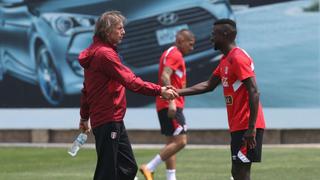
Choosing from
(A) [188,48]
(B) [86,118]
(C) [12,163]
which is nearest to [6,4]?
(C) [12,163]

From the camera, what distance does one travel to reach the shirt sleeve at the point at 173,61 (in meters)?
12.6

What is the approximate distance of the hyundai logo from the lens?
22250mm

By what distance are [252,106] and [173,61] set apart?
418 centimetres

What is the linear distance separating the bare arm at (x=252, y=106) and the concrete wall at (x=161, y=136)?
13.4m

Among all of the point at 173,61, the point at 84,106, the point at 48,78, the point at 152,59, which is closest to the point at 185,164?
the point at 173,61

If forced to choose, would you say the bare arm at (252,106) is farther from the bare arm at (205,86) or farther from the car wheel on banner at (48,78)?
the car wheel on banner at (48,78)

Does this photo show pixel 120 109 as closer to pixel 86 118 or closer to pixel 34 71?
pixel 86 118

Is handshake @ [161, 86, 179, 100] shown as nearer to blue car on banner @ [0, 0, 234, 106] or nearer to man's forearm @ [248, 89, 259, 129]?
man's forearm @ [248, 89, 259, 129]

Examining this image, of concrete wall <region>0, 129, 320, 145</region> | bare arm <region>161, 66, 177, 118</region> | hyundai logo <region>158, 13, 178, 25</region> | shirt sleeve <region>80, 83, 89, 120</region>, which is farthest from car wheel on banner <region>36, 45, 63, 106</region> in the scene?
shirt sleeve <region>80, 83, 89, 120</region>

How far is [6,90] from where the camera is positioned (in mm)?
23688

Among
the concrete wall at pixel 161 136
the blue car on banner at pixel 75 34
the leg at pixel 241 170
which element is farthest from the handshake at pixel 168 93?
the concrete wall at pixel 161 136

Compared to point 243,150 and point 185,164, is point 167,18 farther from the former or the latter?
point 243,150

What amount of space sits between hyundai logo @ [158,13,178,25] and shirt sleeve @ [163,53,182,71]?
9.63 metres

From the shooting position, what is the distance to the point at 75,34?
2289 cm
